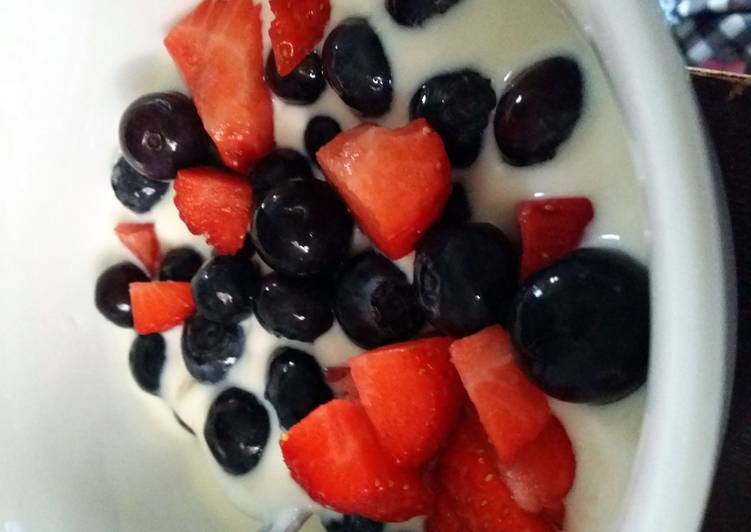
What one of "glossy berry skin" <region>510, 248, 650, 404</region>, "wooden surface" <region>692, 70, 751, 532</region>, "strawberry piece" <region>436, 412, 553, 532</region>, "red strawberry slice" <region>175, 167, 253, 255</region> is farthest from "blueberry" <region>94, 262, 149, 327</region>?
"wooden surface" <region>692, 70, 751, 532</region>

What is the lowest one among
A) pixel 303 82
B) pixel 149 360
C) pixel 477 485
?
pixel 477 485

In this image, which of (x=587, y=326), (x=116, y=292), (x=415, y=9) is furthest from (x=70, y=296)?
(x=587, y=326)

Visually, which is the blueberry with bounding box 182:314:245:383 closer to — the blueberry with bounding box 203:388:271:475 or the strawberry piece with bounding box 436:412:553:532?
the blueberry with bounding box 203:388:271:475

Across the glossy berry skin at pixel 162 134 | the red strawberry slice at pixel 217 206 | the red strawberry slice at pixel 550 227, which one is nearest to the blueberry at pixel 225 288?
the red strawberry slice at pixel 217 206

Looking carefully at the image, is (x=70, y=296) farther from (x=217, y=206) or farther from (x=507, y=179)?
(x=507, y=179)

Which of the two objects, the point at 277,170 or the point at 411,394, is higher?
the point at 277,170
